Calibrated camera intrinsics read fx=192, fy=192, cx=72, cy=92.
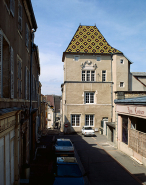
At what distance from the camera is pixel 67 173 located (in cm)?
944

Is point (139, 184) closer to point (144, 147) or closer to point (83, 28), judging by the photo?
point (144, 147)

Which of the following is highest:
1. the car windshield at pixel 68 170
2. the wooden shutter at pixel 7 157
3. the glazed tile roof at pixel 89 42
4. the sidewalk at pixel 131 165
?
the glazed tile roof at pixel 89 42

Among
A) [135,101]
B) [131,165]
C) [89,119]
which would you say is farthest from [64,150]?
[89,119]

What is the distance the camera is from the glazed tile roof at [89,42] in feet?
106

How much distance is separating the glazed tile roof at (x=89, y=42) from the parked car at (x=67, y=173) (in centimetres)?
2402

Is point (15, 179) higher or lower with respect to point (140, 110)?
lower

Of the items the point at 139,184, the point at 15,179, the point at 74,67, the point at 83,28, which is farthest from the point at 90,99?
the point at 15,179

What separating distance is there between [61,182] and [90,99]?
23576 mm

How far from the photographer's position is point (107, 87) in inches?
1254

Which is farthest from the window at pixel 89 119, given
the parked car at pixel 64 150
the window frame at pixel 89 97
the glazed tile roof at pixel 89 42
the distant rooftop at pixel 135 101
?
the parked car at pixel 64 150

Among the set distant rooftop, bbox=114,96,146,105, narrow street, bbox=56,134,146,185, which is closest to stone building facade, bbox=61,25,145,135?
distant rooftop, bbox=114,96,146,105

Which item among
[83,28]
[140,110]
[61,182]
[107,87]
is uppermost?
[83,28]

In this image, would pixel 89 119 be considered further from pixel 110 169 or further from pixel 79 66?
pixel 110 169

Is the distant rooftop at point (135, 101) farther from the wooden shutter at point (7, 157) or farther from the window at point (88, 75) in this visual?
the window at point (88, 75)
